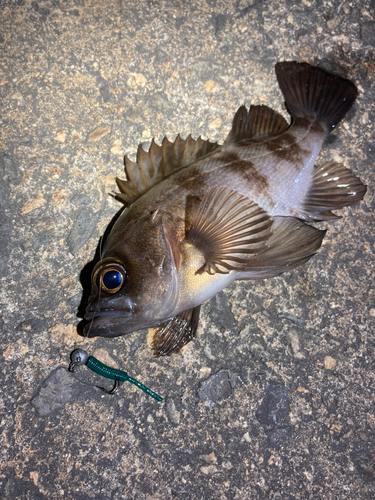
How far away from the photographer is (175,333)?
2244 millimetres

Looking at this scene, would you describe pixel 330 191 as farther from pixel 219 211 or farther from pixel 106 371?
pixel 106 371

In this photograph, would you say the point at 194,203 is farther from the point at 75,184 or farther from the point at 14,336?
the point at 14,336

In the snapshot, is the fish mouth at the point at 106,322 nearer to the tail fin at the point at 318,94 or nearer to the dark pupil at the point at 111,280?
the dark pupil at the point at 111,280

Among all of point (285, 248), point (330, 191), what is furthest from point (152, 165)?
point (330, 191)

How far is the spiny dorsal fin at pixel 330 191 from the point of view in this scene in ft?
7.85

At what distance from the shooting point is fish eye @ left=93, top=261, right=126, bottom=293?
5.85ft

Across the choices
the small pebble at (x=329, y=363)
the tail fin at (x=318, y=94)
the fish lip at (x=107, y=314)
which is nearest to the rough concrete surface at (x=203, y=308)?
the small pebble at (x=329, y=363)

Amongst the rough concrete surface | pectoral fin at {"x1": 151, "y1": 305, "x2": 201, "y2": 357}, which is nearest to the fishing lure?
the rough concrete surface

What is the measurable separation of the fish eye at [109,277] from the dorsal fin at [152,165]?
53 cm

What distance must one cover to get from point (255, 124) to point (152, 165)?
2.50 ft

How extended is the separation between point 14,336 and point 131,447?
951 mm

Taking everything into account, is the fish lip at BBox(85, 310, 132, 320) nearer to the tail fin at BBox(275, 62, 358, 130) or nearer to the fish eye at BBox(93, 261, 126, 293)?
the fish eye at BBox(93, 261, 126, 293)

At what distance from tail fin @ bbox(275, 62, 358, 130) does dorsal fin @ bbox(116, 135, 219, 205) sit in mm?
805

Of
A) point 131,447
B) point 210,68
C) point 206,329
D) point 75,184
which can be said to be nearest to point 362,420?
point 206,329
